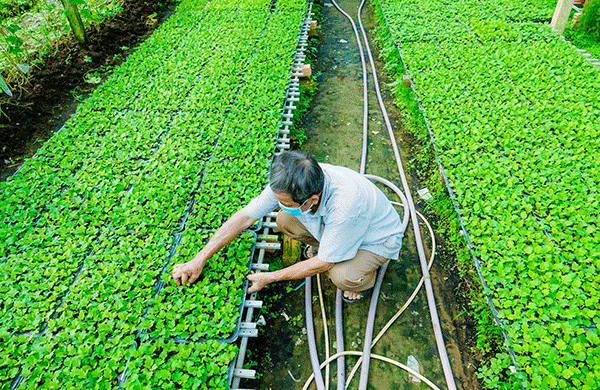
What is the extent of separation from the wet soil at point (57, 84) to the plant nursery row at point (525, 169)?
4778mm

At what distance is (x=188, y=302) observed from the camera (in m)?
2.46

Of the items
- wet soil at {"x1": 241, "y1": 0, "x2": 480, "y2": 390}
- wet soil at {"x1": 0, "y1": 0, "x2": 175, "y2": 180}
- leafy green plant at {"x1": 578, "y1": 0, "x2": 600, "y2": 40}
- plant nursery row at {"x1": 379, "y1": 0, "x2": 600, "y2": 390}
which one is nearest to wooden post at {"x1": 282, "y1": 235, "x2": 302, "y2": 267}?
wet soil at {"x1": 241, "y1": 0, "x2": 480, "y2": 390}

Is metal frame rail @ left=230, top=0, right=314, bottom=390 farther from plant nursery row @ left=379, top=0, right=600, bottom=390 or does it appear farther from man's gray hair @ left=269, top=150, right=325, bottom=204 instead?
plant nursery row @ left=379, top=0, right=600, bottom=390

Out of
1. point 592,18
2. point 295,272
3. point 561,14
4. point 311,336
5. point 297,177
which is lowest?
point 311,336

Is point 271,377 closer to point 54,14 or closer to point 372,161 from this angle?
point 372,161

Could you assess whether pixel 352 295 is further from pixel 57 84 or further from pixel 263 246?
pixel 57 84

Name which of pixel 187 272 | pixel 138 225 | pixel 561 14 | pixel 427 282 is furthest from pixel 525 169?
pixel 561 14

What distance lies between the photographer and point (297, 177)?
78.4 inches

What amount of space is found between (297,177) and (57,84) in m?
4.89

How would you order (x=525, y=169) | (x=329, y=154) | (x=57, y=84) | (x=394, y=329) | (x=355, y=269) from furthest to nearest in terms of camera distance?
(x=57, y=84), (x=329, y=154), (x=525, y=169), (x=394, y=329), (x=355, y=269)

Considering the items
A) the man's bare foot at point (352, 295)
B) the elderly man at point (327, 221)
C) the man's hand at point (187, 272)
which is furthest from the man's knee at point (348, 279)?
the man's hand at point (187, 272)

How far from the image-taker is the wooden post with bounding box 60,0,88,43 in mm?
5328

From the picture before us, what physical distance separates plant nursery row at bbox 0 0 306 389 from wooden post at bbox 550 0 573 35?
4.27 meters

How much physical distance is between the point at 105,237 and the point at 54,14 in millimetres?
5312
